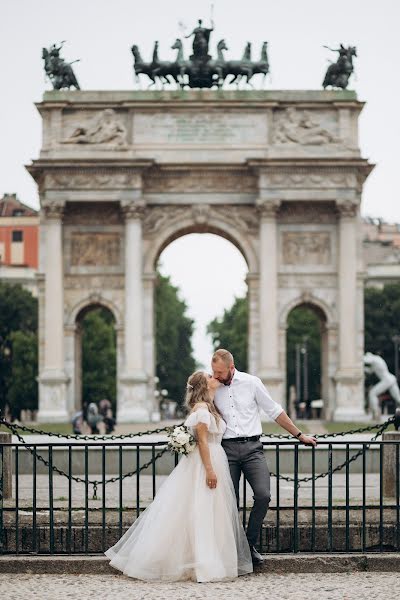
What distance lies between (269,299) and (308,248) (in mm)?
2427

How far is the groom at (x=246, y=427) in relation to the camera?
527 inches

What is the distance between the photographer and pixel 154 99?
4738cm

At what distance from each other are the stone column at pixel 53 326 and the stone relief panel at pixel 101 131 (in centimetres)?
238

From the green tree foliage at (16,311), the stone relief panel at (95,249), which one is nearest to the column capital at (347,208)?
the stone relief panel at (95,249)

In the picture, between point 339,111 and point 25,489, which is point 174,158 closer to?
point 339,111

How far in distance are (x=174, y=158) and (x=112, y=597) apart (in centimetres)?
3572

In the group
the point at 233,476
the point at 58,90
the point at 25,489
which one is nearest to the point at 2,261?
the point at 58,90

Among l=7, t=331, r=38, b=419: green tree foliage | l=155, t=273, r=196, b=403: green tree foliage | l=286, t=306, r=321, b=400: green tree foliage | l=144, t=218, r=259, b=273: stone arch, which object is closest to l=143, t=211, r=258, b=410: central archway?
l=144, t=218, r=259, b=273: stone arch

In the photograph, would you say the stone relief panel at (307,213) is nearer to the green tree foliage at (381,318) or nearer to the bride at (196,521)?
the green tree foliage at (381,318)

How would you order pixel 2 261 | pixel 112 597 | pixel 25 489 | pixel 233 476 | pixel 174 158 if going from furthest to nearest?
pixel 2 261 → pixel 174 158 → pixel 25 489 → pixel 233 476 → pixel 112 597

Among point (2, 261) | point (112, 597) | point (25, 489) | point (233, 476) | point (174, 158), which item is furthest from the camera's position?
point (2, 261)

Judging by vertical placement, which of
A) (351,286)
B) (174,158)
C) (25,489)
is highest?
(174,158)

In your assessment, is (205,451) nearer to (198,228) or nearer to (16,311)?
(198,228)

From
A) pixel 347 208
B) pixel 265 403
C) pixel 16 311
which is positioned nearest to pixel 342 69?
pixel 347 208
